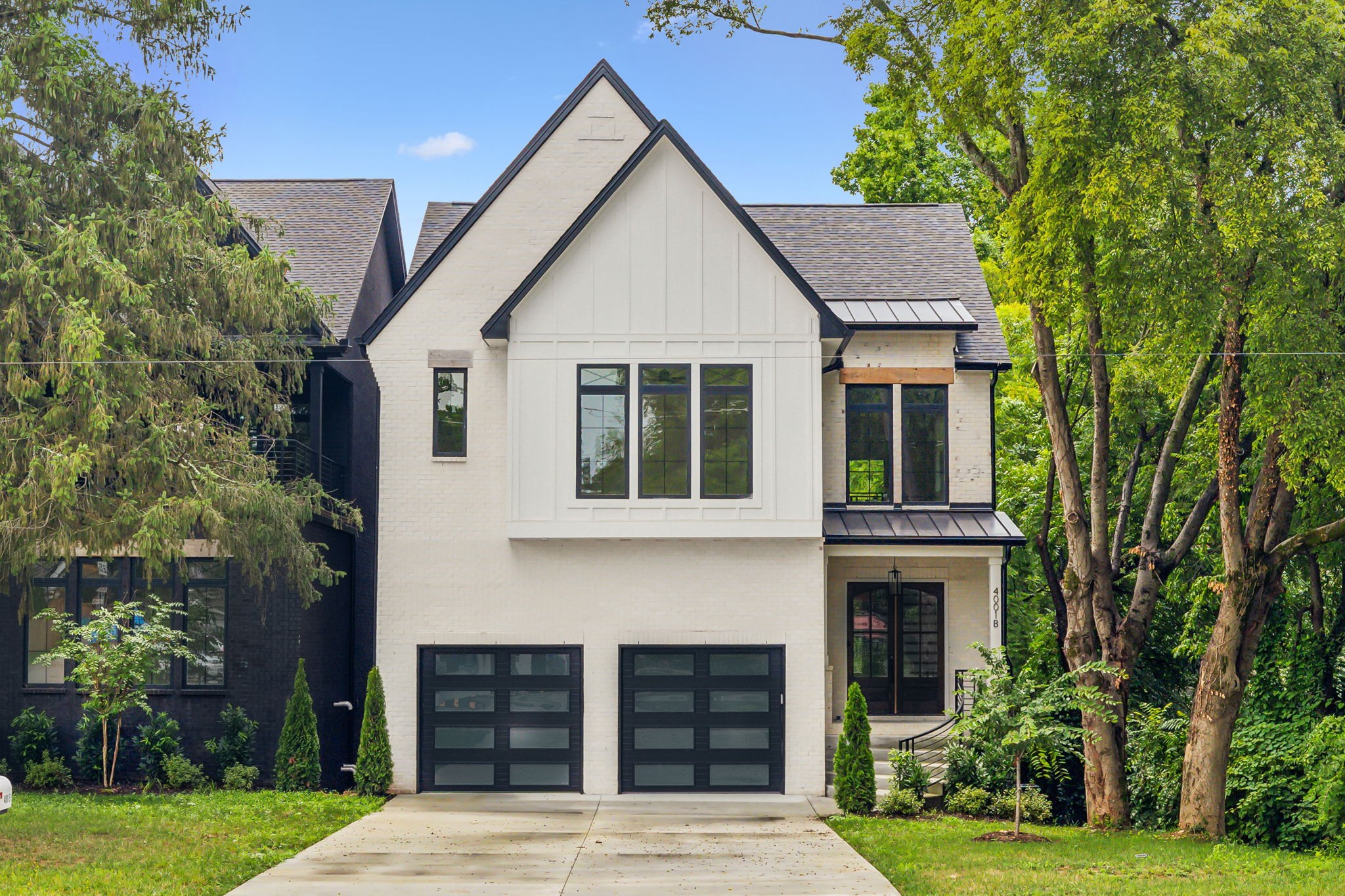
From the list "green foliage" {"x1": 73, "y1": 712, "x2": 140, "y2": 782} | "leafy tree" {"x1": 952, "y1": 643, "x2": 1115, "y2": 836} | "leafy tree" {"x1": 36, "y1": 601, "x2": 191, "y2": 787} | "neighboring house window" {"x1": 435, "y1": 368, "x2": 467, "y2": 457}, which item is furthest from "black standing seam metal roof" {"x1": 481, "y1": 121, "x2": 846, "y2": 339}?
"green foliage" {"x1": 73, "y1": 712, "x2": 140, "y2": 782}

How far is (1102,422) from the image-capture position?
17609 mm

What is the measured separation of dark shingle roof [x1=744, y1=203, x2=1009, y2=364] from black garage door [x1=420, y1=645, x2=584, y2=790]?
733cm

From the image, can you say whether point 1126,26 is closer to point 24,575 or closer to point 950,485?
point 950,485

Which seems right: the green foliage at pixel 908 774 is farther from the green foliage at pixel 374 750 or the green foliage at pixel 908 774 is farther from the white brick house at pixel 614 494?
the green foliage at pixel 374 750

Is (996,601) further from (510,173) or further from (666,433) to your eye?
(510,173)

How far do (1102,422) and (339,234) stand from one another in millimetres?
12735

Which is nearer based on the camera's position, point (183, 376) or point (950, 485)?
point (183, 376)

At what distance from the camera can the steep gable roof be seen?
1894 centimetres

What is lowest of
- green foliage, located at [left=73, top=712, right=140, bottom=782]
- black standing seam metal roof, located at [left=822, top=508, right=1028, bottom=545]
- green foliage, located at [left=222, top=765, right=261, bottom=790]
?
green foliage, located at [left=222, top=765, right=261, bottom=790]

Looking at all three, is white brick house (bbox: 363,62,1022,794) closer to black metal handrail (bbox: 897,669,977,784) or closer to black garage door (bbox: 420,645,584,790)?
black garage door (bbox: 420,645,584,790)

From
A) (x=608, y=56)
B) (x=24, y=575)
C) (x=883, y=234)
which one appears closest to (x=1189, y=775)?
(x=883, y=234)

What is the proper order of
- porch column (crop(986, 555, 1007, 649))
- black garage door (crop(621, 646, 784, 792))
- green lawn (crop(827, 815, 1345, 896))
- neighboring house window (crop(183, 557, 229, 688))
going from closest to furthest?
green lawn (crop(827, 815, 1345, 896)), neighboring house window (crop(183, 557, 229, 688)), black garage door (crop(621, 646, 784, 792)), porch column (crop(986, 555, 1007, 649))

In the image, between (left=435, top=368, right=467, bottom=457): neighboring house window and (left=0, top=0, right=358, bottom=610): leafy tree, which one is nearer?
(left=0, top=0, right=358, bottom=610): leafy tree

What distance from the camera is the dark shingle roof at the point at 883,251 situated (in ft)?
67.9
